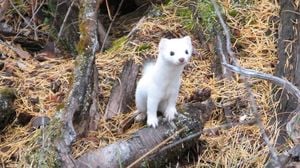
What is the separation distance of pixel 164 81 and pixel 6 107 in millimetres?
1048

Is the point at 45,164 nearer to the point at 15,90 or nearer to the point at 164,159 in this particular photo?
the point at 164,159

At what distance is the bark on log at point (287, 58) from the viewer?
13.0ft

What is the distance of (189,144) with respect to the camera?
394 centimetres

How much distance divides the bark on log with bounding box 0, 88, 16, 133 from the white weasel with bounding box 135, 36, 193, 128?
816 mm

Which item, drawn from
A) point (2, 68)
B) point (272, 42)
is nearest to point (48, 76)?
point (2, 68)

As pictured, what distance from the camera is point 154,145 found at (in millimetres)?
3824

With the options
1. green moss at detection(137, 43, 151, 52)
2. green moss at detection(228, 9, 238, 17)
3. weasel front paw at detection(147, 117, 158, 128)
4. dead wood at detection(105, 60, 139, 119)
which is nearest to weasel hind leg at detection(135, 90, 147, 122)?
weasel front paw at detection(147, 117, 158, 128)

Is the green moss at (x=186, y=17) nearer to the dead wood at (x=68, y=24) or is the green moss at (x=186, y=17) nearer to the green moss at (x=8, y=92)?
the dead wood at (x=68, y=24)

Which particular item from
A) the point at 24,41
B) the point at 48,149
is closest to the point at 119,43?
the point at 24,41

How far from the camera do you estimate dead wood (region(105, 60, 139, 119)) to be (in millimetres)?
4359

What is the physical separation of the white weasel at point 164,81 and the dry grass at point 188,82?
0.56 ft

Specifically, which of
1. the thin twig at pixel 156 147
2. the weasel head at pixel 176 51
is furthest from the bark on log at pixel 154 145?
the weasel head at pixel 176 51

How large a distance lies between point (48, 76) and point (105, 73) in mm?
398

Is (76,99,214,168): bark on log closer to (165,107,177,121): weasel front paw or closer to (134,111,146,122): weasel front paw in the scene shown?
(165,107,177,121): weasel front paw
